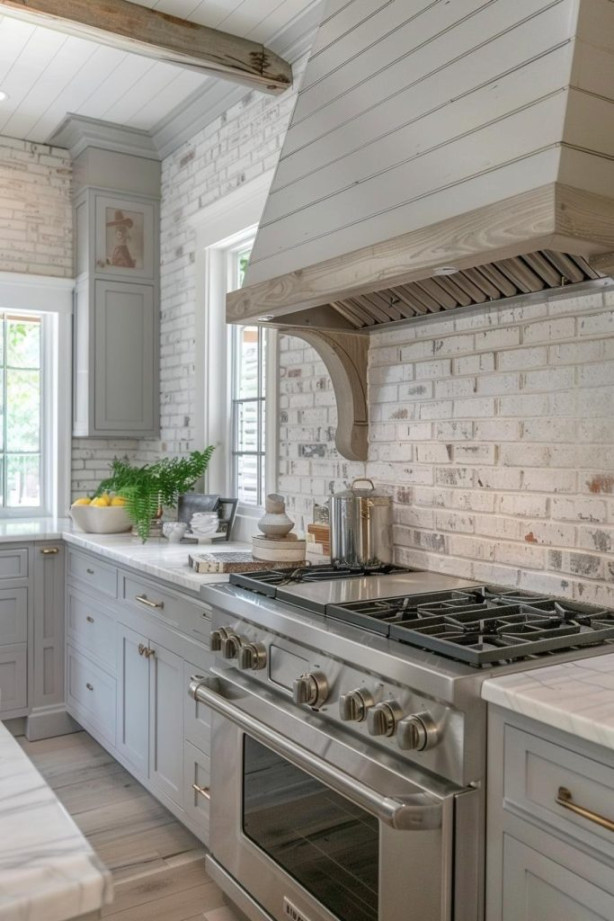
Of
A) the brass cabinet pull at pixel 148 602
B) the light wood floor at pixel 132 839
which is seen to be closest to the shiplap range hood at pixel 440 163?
the brass cabinet pull at pixel 148 602

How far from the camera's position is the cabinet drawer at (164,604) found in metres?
2.67

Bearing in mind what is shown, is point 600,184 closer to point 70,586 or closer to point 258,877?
point 258,877

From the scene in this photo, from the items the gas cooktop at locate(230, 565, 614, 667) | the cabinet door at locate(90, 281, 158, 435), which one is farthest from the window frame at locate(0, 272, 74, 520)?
the gas cooktop at locate(230, 565, 614, 667)

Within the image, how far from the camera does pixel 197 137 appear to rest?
13.6 feet

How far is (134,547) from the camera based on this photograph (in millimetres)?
3447

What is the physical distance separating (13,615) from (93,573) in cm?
56

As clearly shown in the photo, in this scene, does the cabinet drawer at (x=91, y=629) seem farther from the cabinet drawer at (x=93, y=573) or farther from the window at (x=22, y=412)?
the window at (x=22, y=412)

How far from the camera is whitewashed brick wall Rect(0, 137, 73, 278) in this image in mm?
4520

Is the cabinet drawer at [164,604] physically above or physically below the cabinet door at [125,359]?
below

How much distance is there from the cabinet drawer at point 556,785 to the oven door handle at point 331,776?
16 centimetres

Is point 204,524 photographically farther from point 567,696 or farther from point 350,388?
point 567,696

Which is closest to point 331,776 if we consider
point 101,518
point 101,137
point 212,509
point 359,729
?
point 359,729

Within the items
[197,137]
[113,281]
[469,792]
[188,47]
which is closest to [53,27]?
[188,47]

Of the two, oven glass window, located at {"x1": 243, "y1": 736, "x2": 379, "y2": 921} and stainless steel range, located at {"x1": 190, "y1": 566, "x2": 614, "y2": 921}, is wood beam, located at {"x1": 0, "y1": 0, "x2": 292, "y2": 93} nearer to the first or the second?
stainless steel range, located at {"x1": 190, "y1": 566, "x2": 614, "y2": 921}
